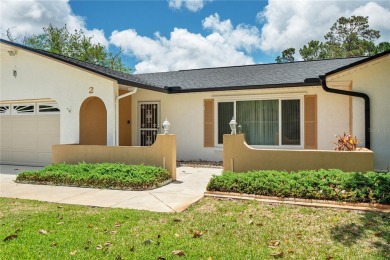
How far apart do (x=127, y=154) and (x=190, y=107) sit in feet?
15.3

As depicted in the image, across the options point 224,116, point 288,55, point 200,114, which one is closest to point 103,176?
point 200,114

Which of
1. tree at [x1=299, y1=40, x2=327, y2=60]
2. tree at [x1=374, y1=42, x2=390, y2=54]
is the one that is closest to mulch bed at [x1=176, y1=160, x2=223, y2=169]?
tree at [x1=374, y1=42, x2=390, y2=54]

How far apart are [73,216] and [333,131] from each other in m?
9.76

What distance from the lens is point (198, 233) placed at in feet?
14.5

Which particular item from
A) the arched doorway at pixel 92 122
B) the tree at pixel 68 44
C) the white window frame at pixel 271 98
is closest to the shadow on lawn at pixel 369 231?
the white window frame at pixel 271 98

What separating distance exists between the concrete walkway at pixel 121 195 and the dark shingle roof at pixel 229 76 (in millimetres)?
4281

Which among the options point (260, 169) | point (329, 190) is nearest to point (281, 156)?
point (260, 169)

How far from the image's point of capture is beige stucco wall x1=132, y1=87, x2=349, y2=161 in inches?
444

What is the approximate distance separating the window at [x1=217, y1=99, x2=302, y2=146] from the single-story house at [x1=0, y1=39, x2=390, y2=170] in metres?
0.04

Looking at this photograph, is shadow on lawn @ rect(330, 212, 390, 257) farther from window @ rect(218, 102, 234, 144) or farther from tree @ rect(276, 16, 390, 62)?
tree @ rect(276, 16, 390, 62)

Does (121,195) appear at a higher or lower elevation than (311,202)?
lower

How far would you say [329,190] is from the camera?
6.03 m

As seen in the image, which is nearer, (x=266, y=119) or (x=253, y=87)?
(x=253, y=87)

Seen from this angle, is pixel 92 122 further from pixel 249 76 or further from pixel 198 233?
pixel 198 233
